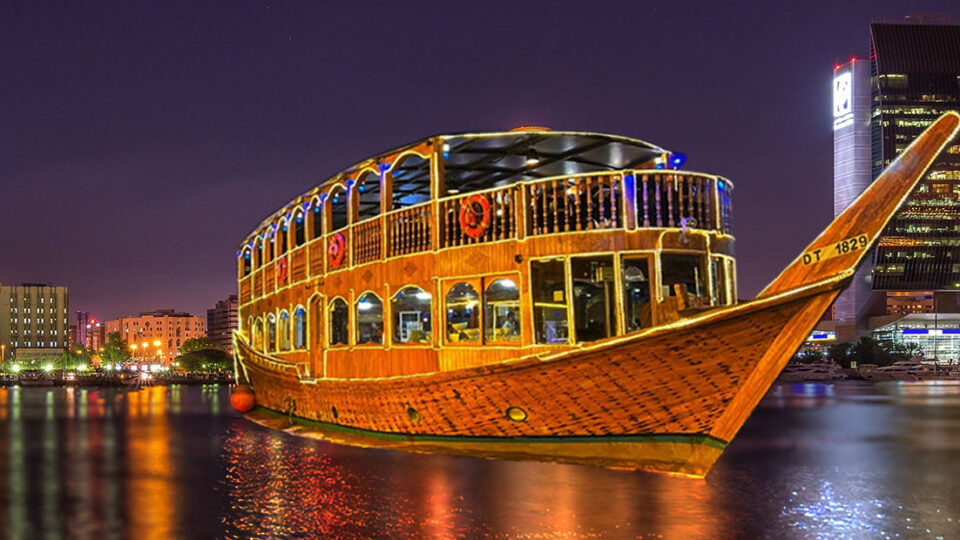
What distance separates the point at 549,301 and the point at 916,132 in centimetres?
12735

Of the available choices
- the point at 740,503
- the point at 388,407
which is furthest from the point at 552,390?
the point at 388,407

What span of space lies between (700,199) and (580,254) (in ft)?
5.88

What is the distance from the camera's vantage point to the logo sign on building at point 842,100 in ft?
410

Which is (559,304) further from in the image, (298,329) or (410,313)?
(298,329)

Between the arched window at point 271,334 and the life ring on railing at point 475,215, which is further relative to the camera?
the arched window at point 271,334

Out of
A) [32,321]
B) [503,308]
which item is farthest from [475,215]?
[32,321]

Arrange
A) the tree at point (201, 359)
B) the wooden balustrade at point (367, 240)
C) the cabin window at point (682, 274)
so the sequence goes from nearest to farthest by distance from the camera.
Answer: the cabin window at point (682, 274) < the wooden balustrade at point (367, 240) < the tree at point (201, 359)

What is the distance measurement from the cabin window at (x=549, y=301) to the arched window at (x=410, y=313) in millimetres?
3069

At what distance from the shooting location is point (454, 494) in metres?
10.8

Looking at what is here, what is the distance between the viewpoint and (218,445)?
63.2ft

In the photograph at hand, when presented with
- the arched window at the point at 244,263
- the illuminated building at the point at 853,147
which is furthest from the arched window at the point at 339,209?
the illuminated building at the point at 853,147

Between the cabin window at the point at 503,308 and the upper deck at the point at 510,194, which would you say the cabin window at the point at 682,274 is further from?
the cabin window at the point at 503,308

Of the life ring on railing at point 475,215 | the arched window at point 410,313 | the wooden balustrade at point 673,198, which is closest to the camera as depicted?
the wooden balustrade at point 673,198

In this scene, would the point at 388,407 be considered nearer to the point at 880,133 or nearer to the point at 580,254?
the point at 580,254
